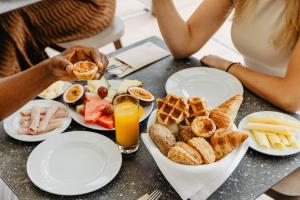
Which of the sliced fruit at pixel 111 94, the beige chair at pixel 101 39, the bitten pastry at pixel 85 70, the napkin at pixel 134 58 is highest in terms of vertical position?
the bitten pastry at pixel 85 70

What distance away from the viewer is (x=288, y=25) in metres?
1.44

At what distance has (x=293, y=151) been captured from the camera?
1.10 meters

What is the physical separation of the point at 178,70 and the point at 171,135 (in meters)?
0.57

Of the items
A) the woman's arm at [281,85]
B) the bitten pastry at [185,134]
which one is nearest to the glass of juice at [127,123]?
the bitten pastry at [185,134]

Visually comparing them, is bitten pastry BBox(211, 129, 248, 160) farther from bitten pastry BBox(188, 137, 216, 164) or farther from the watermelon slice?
the watermelon slice

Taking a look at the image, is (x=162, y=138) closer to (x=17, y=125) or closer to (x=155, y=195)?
(x=155, y=195)

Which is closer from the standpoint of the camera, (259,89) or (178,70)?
(259,89)

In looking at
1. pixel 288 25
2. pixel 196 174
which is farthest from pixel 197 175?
pixel 288 25

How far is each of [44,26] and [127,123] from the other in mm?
1480

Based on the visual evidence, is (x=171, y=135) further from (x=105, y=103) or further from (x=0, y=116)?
(x=0, y=116)

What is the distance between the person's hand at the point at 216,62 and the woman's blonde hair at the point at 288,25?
0.23m

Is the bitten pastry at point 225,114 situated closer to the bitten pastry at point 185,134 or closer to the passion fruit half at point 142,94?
the bitten pastry at point 185,134

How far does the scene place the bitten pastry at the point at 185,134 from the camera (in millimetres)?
971

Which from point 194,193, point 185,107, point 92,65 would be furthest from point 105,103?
point 194,193
